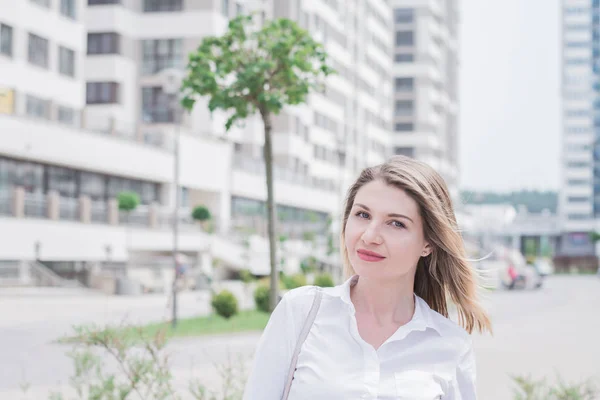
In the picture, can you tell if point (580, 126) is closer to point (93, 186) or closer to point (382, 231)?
point (93, 186)

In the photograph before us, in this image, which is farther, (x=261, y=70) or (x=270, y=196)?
(x=270, y=196)

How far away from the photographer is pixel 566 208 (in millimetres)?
136250

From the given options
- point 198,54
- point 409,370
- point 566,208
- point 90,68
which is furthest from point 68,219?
point 566,208

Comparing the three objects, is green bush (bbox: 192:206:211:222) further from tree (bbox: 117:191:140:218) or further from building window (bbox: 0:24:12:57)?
building window (bbox: 0:24:12:57)

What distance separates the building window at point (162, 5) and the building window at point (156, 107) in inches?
159

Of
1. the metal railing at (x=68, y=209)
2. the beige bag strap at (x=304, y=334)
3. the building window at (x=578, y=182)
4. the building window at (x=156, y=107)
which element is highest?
the building window at (x=578, y=182)

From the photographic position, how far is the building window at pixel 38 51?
38500mm

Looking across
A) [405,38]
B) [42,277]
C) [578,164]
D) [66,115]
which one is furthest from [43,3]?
[578,164]

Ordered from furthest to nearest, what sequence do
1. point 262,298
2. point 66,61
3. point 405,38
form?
point 405,38 < point 66,61 < point 262,298

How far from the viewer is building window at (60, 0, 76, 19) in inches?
1592

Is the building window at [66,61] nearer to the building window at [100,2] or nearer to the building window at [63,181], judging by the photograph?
the building window at [63,181]

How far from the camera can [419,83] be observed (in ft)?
328

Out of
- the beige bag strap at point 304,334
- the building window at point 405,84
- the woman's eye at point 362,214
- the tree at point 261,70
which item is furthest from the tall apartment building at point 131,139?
the building window at point 405,84

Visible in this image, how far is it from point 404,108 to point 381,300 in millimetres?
97449
